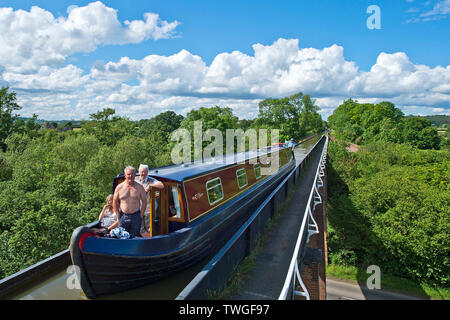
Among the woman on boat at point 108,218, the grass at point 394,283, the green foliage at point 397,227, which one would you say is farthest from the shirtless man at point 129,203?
the grass at point 394,283

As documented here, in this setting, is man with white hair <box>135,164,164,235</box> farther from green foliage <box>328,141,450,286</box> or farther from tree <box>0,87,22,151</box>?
tree <box>0,87,22,151</box>

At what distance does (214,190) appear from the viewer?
7336mm

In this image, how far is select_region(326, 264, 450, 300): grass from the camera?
19661 millimetres

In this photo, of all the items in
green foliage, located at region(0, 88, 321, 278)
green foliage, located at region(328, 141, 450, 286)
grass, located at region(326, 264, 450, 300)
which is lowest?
grass, located at region(326, 264, 450, 300)

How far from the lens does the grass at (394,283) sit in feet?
64.5

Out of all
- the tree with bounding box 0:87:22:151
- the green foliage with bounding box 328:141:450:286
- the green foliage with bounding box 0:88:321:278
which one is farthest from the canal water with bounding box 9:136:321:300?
the tree with bounding box 0:87:22:151

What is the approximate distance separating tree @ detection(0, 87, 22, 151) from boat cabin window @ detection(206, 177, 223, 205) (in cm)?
3679

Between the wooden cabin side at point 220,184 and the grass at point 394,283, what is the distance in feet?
51.8

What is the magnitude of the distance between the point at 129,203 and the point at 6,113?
3959cm

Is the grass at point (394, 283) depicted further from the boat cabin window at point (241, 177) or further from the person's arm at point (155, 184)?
the person's arm at point (155, 184)

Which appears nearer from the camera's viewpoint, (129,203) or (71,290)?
(71,290)

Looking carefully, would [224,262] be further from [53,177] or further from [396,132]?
[396,132]

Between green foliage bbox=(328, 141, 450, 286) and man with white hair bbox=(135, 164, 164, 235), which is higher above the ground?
man with white hair bbox=(135, 164, 164, 235)

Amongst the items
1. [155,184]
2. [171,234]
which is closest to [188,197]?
[155,184]
